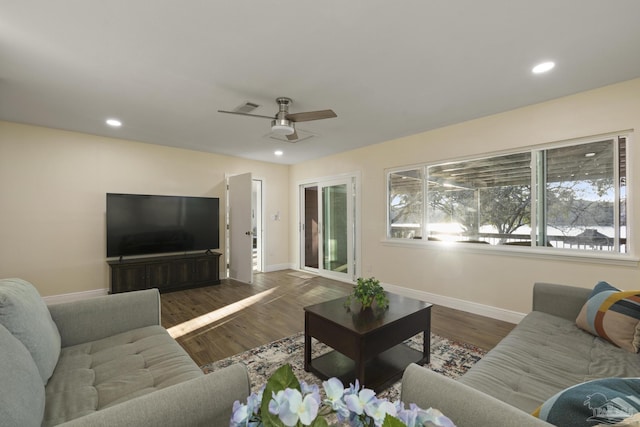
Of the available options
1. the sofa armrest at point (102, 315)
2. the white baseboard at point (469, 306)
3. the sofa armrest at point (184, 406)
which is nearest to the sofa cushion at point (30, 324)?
the sofa armrest at point (102, 315)

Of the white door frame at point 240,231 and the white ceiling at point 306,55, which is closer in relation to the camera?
the white ceiling at point 306,55

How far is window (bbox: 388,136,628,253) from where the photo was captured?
276 cm

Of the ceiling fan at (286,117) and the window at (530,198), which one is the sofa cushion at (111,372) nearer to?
the ceiling fan at (286,117)

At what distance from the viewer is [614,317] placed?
5.68ft

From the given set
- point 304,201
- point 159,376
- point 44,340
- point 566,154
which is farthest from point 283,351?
point 304,201

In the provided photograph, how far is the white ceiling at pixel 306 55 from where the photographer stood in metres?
1.76

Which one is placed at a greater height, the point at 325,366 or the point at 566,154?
the point at 566,154

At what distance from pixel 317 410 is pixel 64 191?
5157 millimetres

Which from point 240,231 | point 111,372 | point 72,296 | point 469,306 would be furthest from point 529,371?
point 72,296

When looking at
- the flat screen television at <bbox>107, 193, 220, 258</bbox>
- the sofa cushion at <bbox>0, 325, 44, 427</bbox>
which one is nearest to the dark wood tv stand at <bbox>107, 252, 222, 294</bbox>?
the flat screen television at <bbox>107, 193, 220, 258</bbox>

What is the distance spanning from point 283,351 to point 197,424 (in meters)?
1.70

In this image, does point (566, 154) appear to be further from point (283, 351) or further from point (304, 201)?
point (304, 201)

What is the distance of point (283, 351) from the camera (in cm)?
256

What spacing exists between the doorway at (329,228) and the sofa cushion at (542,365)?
137 inches
